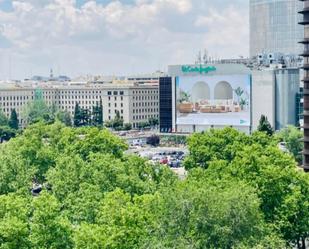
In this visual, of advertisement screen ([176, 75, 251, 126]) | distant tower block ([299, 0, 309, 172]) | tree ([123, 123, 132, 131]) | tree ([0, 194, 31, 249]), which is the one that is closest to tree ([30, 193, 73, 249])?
tree ([0, 194, 31, 249])

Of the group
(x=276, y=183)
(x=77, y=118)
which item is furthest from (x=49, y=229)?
(x=77, y=118)

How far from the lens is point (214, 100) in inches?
5212

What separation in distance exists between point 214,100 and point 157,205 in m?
96.2

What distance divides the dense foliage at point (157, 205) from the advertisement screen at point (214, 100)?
213 ft

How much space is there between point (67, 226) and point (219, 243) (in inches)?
305

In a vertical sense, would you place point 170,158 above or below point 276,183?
below

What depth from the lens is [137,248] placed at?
34000 mm

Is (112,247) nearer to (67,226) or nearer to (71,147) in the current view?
(67,226)

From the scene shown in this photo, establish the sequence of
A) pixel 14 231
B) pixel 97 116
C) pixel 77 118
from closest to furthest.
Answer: pixel 14 231
pixel 97 116
pixel 77 118

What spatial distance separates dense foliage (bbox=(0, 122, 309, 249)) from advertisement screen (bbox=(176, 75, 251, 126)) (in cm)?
6478

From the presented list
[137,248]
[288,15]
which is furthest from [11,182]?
[288,15]

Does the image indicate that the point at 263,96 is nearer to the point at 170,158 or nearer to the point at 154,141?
the point at 154,141

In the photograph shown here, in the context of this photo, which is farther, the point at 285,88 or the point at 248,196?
the point at 285,88

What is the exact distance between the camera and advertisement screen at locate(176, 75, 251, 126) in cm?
12825
